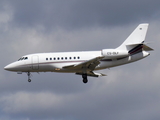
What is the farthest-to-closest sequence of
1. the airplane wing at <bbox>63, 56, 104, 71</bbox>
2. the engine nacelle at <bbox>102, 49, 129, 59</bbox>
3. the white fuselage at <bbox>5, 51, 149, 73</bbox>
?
the white fuselage at <bbox>5, 51, 149, 73</bbox> → the engine nacelle at <bbox>102, 49, 129, 59</bbox> → the airplane wing at <bbox>63, 56, 104, 71</bbox>

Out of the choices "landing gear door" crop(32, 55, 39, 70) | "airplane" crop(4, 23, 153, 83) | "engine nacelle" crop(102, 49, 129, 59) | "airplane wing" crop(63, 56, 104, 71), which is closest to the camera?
"airplane wing" crop(63, 56, 104, 71)

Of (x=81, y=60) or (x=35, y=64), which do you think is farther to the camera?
(x=35, y=64)

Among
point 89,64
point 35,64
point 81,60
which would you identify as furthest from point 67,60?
point 35,64

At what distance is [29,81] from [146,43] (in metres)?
15.2

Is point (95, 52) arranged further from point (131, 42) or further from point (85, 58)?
point (131, 42)

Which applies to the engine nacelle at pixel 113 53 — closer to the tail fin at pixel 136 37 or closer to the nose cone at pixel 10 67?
the tail fin at pixel 136 37

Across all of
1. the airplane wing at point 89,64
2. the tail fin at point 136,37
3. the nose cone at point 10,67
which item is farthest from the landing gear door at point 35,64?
the tail fin at point 136,37

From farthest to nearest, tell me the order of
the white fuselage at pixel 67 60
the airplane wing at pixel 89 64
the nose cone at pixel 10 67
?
the nose cone at pixel 10 67 → the white fuselage at pixel 67 60 → the airplane wing at pixel 89 64

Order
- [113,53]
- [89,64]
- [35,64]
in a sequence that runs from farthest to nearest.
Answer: [35,64] < [113,53] < [89,64]

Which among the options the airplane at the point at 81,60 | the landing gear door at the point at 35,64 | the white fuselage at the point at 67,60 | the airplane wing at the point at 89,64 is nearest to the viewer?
the airplane wing at the point at 89,64

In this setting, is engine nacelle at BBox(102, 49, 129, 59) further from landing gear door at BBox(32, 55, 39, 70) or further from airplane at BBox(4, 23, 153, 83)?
landing gear door at BBox(32, 55, 39, 70)

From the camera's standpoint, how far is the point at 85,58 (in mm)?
49750

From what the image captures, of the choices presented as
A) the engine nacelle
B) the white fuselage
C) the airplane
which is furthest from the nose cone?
the engine nacelle

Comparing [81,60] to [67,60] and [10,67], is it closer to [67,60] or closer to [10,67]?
[67,60]
